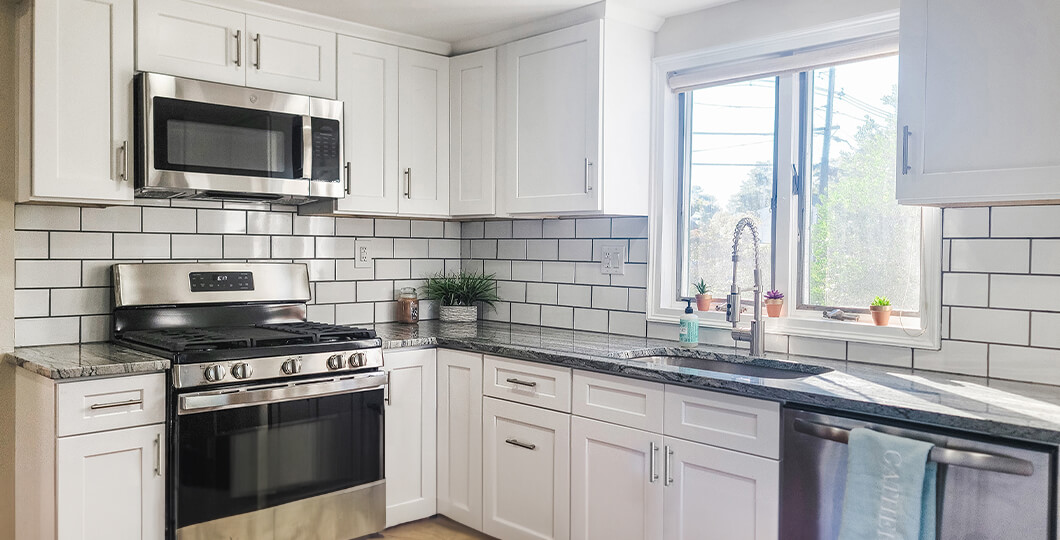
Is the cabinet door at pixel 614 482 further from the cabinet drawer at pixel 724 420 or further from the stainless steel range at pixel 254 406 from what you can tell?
the stainless steel range at pixel 254 406

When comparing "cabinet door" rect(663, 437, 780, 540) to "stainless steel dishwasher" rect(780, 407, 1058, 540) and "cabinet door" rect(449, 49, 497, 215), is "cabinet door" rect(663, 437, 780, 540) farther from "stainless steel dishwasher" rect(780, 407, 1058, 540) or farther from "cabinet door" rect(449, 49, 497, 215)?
"cabinet door" rect(449, 49, 497, 215)

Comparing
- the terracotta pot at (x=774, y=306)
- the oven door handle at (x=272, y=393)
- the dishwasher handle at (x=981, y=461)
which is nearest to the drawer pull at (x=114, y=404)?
the oven door handle at (x=272, y=393)

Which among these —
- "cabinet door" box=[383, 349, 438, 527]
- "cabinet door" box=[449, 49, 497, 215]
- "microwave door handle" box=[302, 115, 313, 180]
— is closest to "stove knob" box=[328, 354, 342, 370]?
"cabinet door" box=[383, 349, 438, 527]

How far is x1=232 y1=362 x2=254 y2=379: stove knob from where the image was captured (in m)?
2.63

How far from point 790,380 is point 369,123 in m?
2.08

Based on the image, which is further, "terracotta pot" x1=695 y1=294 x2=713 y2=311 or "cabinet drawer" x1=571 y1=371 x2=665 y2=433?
"terracotta pot" x1=695 y1=294 x2=713 y2=311

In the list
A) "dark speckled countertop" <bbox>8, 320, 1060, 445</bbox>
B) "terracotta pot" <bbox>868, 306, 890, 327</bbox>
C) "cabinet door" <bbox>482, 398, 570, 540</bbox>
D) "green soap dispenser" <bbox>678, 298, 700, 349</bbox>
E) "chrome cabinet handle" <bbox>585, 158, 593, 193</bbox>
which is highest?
"chrome cabinet handle" <bbox>585, 158, 593, 193</bbox>

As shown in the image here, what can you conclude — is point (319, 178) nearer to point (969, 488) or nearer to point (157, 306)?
point (157, 306)

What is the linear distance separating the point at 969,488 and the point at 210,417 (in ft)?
7.32

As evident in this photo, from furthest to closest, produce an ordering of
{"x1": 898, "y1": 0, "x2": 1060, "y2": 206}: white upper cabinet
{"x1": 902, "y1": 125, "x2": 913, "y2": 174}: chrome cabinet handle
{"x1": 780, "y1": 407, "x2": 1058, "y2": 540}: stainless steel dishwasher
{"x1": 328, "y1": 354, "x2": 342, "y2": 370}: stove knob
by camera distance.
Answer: {"x1": 328, "y1": 354, "x2": 342, "y2": 370}: stove knob
{"x1": 902, "y1": 125, "x2": 913, "y2": 174}: chrome cabinet handle
{"x1": 898, "y1": 0, "x2": 1060, "y2": 206}: white upper cabinet
{"x1": 780, "y1": 407, "x2": 1058, "y2": 540}: stainless steel dishwasher

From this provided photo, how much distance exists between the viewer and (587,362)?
106 inches

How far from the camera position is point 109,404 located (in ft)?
7.99

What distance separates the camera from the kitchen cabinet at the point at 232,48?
9.30ft

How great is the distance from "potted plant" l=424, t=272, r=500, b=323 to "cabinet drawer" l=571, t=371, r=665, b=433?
115 centimetres
